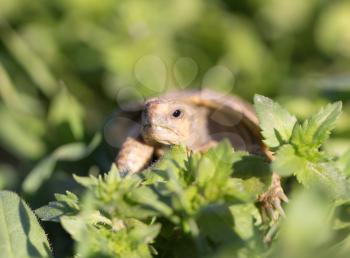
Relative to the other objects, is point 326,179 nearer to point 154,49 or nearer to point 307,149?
point 307,149

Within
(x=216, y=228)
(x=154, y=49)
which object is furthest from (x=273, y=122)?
(x=154, y=49)

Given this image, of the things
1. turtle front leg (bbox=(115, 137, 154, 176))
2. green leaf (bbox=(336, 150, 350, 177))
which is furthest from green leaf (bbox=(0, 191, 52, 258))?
green leaf (bbox=(336, 150, 350, 177))

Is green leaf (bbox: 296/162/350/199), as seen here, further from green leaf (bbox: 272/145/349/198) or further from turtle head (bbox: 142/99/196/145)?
turtle head (bbox: 142/99/196/145)

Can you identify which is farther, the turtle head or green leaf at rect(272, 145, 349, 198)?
the turtle head

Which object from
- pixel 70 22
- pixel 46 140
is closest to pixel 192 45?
pixel 70 22

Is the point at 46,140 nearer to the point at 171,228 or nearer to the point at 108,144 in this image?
the point at 108,144

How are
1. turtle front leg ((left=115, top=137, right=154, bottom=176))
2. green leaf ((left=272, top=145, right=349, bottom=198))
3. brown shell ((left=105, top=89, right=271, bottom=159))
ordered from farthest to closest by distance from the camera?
brown shell ((left=105, top=89, right=271, bottom=159)), turtle front leg ((left=115, top=137, right=154, bottom=176)), green leaf ((left=272, top=145, right=349, bottom=198))

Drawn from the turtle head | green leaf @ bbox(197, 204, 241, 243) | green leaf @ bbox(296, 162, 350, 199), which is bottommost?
green leaf @ bbox(197, 204, 241, 243)

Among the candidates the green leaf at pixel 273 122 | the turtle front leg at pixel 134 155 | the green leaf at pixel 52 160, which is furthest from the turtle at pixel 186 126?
the green leaf at pixel 273 122
